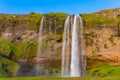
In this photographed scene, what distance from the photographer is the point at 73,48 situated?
58.3m

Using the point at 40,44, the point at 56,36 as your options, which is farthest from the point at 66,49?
the point at 40,44

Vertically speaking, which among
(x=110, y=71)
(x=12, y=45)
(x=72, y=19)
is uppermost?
(x=72, y=19)

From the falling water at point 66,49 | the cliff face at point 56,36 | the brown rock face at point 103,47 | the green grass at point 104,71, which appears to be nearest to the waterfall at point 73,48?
the falling water at point 66,49

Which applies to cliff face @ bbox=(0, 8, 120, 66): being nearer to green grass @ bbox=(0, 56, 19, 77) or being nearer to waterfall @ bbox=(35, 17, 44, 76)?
waterfall @ bbox=(35, 17, 44, 76)

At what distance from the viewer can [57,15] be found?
2422 inches

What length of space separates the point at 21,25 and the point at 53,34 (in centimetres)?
646

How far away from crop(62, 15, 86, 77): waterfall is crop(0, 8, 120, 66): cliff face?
3.20 ft

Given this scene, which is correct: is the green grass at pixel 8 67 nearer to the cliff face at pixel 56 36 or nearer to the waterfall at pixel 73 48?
the cliff face at pixel 56 36

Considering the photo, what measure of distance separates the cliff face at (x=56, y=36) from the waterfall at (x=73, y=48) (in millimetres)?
974

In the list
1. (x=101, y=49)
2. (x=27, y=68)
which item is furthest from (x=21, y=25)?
(x=101, y=49)

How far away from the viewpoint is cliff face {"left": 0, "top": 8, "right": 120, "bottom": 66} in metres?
58.8

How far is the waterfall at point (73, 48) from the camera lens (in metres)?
A: 57.5

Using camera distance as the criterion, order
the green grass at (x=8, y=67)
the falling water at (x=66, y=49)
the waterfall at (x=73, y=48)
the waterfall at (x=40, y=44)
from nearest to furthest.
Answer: the waterfall at (x=73, y=48), the green grass at (x=8, y=67), the falling water at (x=66, y=49), the waterfall at (x=40, y=44)

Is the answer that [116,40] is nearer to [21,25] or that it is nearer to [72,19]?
[72,19]
